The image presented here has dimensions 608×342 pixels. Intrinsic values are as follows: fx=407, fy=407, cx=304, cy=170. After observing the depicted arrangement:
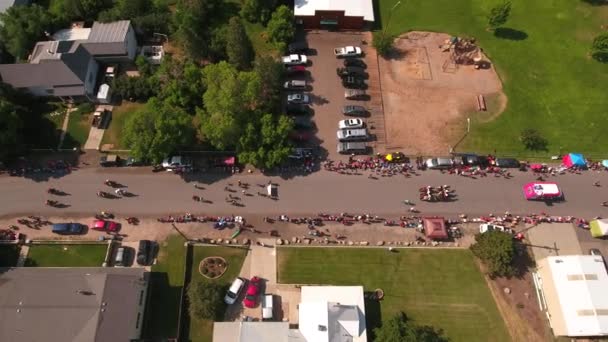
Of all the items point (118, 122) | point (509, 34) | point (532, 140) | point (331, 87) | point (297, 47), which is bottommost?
point (532, 140)

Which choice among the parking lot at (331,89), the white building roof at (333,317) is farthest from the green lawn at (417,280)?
the parking lot at (331,89)

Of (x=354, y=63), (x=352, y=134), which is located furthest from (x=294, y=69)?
(x=352, y=134)

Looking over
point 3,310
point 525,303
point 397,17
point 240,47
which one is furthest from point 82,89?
point 525,303

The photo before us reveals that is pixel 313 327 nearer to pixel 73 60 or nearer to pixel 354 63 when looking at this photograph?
pixel 354 63

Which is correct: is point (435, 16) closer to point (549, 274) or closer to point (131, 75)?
point (549, 274)

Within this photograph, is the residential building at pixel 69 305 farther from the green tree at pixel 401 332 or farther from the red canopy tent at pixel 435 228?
the red canopy tent at pixel 435 228

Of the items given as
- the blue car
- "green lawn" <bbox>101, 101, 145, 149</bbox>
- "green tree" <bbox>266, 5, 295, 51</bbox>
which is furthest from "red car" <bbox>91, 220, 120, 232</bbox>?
"green tree" <bbox>266, 5, 295, 51</bbox>

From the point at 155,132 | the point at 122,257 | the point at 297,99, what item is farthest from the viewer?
the point at 297,99
